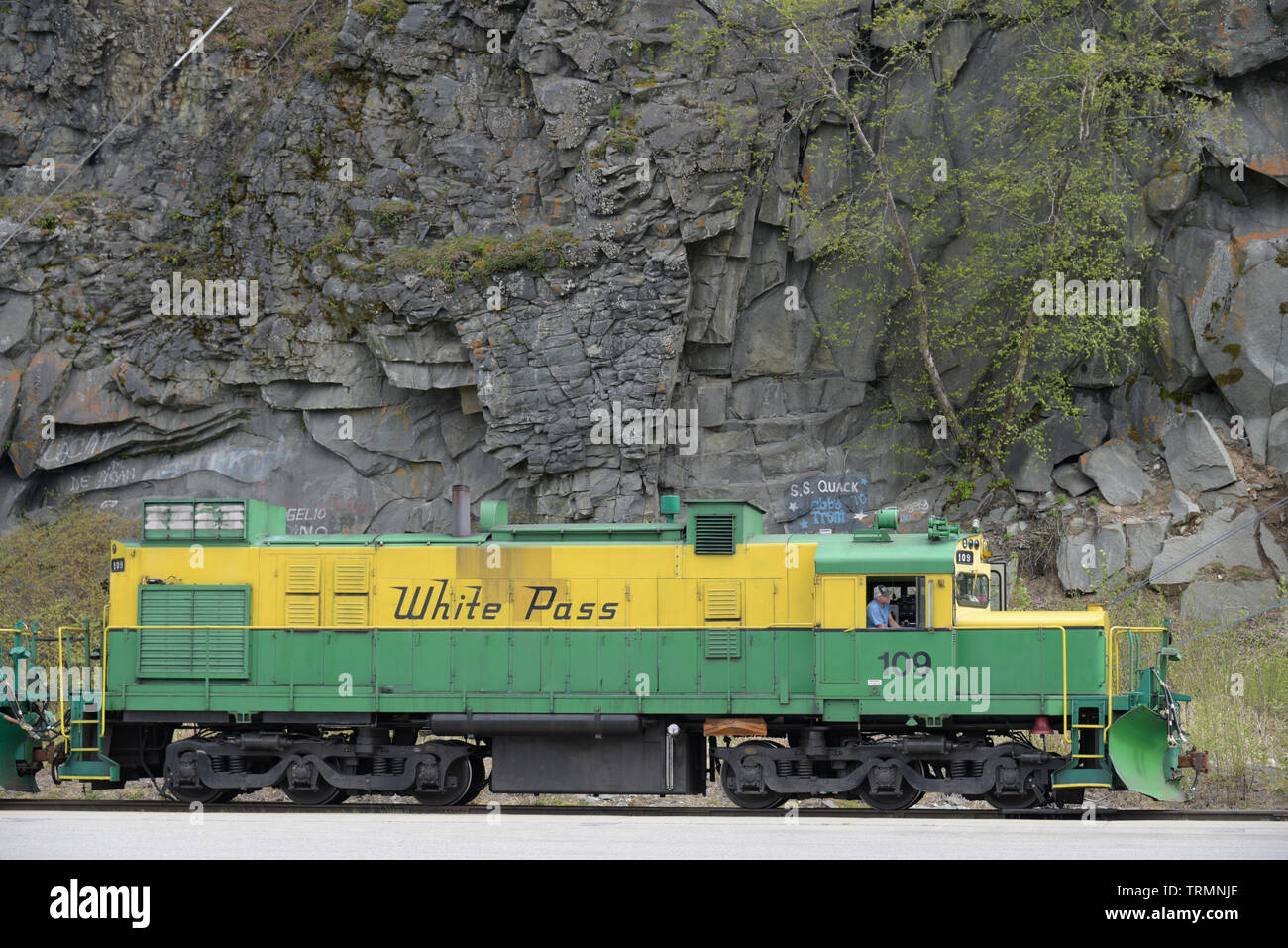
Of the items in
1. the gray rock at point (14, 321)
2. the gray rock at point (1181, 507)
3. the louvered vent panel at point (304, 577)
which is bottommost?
the louvered vent panel at point (304, 577)

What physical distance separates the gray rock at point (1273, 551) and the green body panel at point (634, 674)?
499 inches

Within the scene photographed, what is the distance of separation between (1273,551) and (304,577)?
1913 cm

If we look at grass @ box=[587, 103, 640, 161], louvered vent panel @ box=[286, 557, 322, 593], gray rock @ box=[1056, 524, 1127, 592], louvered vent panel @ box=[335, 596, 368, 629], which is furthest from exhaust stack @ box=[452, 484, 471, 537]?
gray rock @ box=[1056, 524, 1127, 592]

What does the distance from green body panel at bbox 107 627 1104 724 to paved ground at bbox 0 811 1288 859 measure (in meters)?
1.46

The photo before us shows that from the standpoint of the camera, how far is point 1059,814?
13.9 meters

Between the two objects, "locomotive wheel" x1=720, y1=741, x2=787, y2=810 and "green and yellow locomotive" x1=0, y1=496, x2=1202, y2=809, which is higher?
"green and yellow locomotive" x1=0, y1=496, x2=1202, y2=809

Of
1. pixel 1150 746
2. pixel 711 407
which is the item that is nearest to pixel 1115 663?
pixel 1150 746

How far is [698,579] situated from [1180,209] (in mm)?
17802

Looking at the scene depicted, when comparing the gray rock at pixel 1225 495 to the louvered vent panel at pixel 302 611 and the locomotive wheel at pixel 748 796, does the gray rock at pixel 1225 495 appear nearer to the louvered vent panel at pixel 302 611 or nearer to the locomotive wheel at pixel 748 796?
the locomotive wheel at pixel 748 796

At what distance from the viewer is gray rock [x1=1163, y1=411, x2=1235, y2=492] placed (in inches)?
1008

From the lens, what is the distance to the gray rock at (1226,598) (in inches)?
940

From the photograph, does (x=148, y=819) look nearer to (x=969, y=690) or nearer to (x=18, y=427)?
(x=969, y=690)

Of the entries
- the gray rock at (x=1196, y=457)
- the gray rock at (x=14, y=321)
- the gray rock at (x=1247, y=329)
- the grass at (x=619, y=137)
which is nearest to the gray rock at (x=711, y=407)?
the grass at (x=619, y=137)

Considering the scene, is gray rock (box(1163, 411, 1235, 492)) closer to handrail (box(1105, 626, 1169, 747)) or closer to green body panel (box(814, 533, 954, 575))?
handrail (box(1105, 626, 1169, 747))
